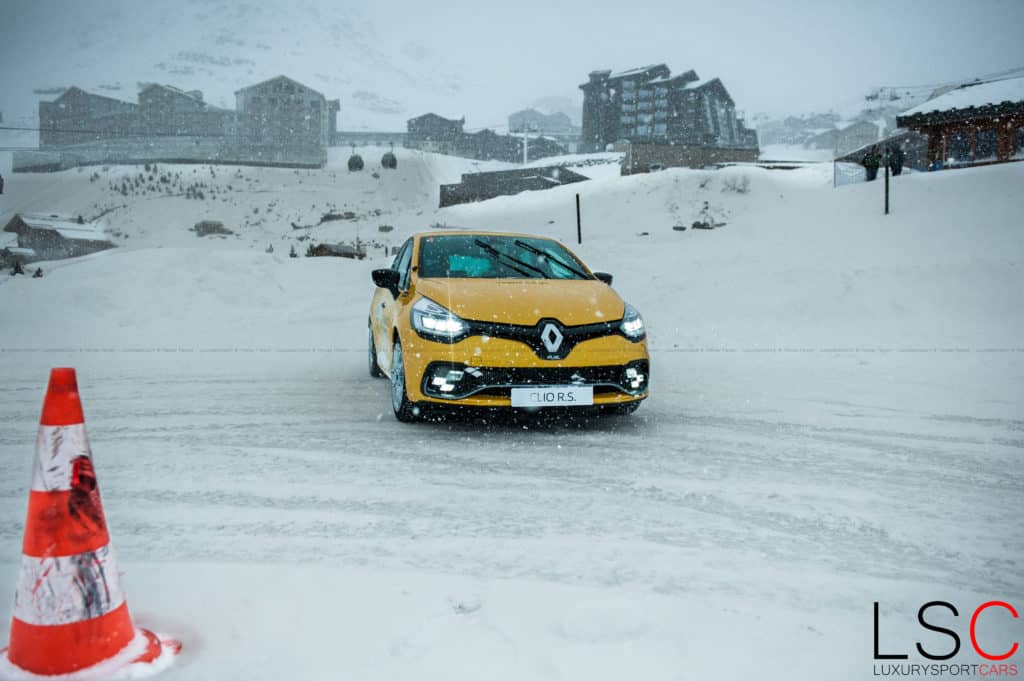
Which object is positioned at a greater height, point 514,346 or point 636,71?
point 636,71

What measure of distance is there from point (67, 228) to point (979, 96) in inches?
1632

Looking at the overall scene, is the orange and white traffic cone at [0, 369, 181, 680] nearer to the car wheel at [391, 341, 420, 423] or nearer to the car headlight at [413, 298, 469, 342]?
the car headlight at [413, 298, 469, 342]

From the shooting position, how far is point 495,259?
21.7ft

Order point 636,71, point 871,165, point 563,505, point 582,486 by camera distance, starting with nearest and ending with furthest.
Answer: point 563,505
point 582,486
point 871,165
point 636,71

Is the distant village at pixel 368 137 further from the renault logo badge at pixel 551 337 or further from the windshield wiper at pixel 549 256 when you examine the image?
the renault logo badge at pixel 551 337

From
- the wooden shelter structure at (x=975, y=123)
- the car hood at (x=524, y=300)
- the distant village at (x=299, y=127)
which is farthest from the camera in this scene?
the distant village at (x=299, y=127)

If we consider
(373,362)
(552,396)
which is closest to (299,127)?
(373,362)

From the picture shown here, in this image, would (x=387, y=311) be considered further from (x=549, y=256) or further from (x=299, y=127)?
(x=299, y=127)

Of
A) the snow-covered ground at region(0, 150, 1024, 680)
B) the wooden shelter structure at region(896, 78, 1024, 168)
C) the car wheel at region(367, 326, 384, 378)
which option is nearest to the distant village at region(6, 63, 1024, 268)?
the wooden shelter structure at region(896, 78, 1024, 168)

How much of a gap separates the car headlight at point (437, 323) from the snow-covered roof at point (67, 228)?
121ft

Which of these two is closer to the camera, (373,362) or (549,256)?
(549,256)

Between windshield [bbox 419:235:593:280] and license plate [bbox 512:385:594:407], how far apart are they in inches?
54.7

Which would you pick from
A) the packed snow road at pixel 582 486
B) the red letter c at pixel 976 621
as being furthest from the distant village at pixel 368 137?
the red letter c at pixel 976 621

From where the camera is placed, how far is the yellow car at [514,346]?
17.1 ft
